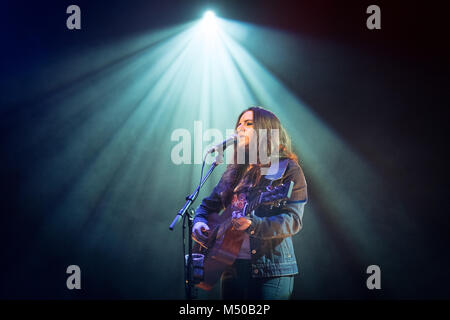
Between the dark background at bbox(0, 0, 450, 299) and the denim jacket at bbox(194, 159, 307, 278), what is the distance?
1.07 meters

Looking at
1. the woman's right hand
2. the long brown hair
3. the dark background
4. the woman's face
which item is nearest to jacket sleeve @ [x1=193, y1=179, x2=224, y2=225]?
the long brown hair

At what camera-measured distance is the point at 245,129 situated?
2.32m

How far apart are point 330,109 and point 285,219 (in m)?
1.52

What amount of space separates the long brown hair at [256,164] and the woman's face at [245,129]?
3 cm

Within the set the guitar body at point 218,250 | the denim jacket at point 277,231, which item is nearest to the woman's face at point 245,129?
the denim jacket at point 277,231

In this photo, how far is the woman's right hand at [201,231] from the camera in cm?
212

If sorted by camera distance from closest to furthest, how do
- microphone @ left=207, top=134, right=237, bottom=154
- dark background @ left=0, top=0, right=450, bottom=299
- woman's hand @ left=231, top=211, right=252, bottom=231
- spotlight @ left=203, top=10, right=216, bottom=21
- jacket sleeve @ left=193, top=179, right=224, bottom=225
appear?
woman's hand @ left=231, top=211, right=252, bottom=231, microphone @ left=207, top=134, right=237, bottom=154, jacket sleeve @ left=193, top=179, right=224, bottom=225, dark background @ left=0, top=0, right=450, bottom=299, spotlight @ left=203, top=10, right=216, bottom=21

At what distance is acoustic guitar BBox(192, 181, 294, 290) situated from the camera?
75.1 inches

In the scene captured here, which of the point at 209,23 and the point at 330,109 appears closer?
the point at 330,109

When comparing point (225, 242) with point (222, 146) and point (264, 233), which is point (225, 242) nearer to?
point (264, 233)

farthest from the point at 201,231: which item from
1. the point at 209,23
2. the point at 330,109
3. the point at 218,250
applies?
the point at 209,23

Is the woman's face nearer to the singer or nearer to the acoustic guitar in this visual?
the singer
